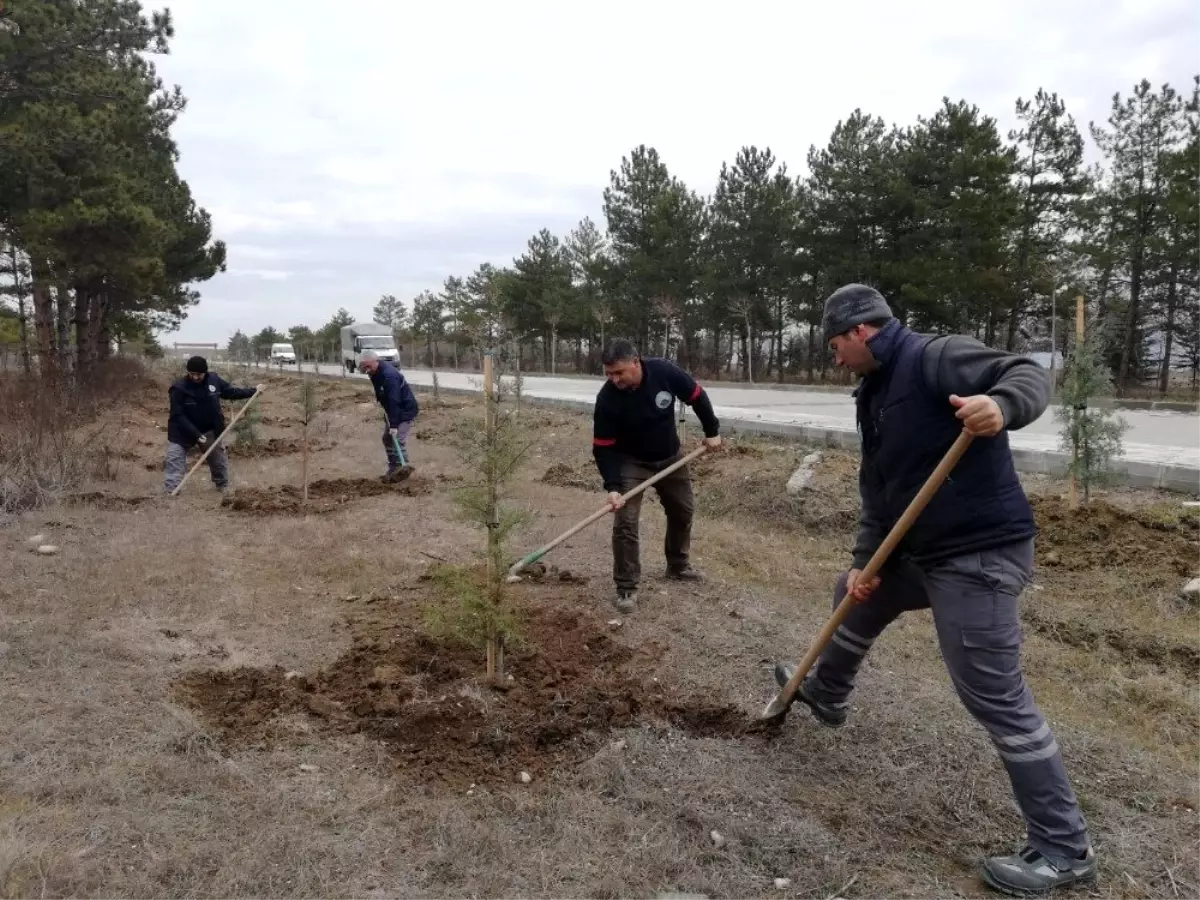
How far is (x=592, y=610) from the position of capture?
516 cm

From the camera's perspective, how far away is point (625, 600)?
17.2 feet

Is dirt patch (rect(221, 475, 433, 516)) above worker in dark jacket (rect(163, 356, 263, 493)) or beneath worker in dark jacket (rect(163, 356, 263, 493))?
beneath

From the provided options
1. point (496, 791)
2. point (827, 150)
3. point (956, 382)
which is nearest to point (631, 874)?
point (496, 791)

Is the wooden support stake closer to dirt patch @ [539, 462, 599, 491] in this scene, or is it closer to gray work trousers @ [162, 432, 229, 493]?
dirt patch @ [539, 462, 599, 491]

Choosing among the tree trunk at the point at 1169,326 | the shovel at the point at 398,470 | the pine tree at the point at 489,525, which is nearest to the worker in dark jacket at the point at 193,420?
the shovel at the point at 398,470

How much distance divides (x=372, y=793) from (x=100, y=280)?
68.8ft

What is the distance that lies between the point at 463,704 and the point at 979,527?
Result: 2.29m

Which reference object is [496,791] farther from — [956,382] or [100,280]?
[100,280]

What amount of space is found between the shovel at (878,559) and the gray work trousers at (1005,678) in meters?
0.17

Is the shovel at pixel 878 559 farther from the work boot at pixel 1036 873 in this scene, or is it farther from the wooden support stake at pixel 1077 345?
the wooden support stake at pixel 1077 345

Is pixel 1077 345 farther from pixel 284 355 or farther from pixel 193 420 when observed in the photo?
pixel 284 355

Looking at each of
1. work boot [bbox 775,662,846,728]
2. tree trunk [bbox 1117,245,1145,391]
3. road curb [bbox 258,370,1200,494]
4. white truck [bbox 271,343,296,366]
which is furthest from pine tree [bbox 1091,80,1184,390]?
white truck [bbox 271,343,296,366]

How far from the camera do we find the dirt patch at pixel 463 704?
3355mm

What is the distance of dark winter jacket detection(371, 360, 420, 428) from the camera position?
9.75 meters
